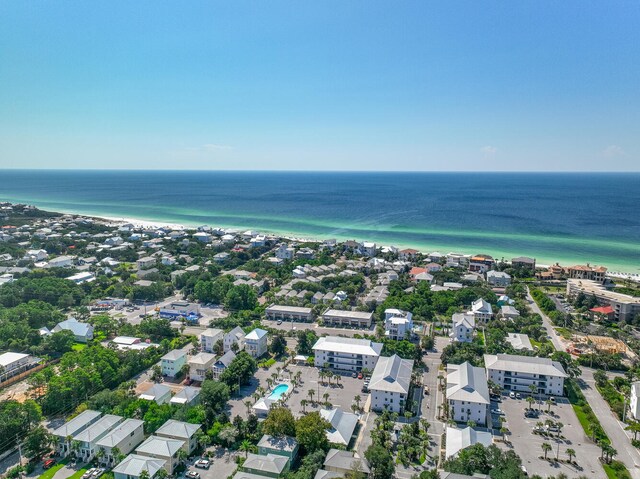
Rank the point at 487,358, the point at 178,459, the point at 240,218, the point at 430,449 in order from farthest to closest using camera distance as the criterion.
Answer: the point at 240,218 < the point at 487,358 < the point at 430,449 < the point at 178,459

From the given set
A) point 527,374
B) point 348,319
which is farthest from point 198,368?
point 527,374

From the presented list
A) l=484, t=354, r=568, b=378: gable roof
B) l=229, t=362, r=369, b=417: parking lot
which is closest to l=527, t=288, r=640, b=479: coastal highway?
l=484, t=354, r=568, b=378: gable roof

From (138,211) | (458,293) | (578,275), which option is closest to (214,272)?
(458,293)

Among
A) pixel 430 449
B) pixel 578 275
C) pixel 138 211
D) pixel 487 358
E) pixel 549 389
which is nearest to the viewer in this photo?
pixel 430 449

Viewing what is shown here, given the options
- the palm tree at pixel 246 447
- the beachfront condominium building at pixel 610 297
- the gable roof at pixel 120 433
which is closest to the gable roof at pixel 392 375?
the palm tree at pixel 246 447

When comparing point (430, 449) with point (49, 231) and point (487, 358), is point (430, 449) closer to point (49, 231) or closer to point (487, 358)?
point (487, 358)

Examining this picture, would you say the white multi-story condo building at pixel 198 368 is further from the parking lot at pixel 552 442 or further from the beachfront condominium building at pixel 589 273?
the beachfront condominium building at pixel 589 273
